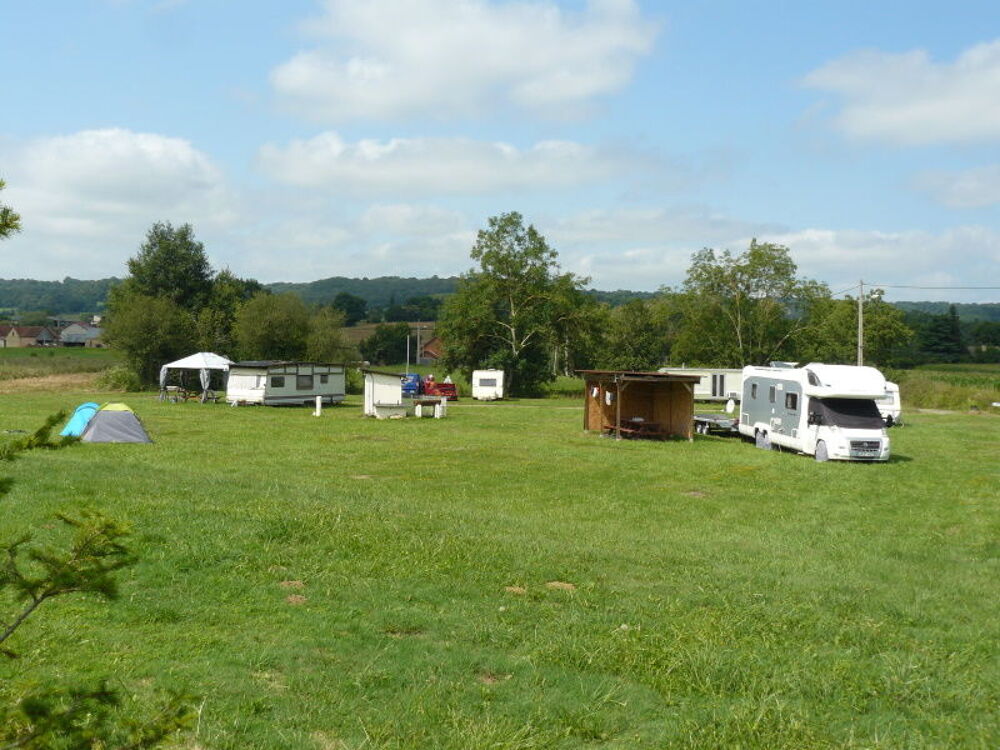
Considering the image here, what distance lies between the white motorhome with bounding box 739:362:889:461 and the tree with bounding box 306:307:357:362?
37915 mm

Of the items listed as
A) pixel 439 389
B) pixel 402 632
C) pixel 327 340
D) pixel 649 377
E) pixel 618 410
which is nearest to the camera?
pixel 402 632

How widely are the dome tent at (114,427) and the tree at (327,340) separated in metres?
35.1

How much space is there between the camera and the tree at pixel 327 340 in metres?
59.0

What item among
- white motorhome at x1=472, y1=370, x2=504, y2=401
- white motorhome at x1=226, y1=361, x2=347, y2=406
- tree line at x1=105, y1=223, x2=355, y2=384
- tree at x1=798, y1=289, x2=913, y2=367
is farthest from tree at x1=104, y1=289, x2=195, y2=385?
tree at x1=798, y1=289, x2=913, y2=367

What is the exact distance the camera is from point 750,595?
8.81m

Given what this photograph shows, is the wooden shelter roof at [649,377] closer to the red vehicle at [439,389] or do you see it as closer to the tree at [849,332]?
the red vehicle at [439,389]

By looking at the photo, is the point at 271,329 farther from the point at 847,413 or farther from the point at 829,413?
the point at 847,413

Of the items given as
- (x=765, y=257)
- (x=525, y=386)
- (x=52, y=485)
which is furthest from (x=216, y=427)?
(x=765, y=257)

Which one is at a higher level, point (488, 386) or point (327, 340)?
point (327, 340)

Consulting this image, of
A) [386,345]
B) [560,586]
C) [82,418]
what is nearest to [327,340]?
[82,418]

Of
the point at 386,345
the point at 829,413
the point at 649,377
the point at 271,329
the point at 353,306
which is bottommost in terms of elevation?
the point at 829,413

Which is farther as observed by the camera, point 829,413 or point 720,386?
point 720,386

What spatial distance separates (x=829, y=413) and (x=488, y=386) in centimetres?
3005

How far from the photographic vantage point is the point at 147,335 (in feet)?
183
